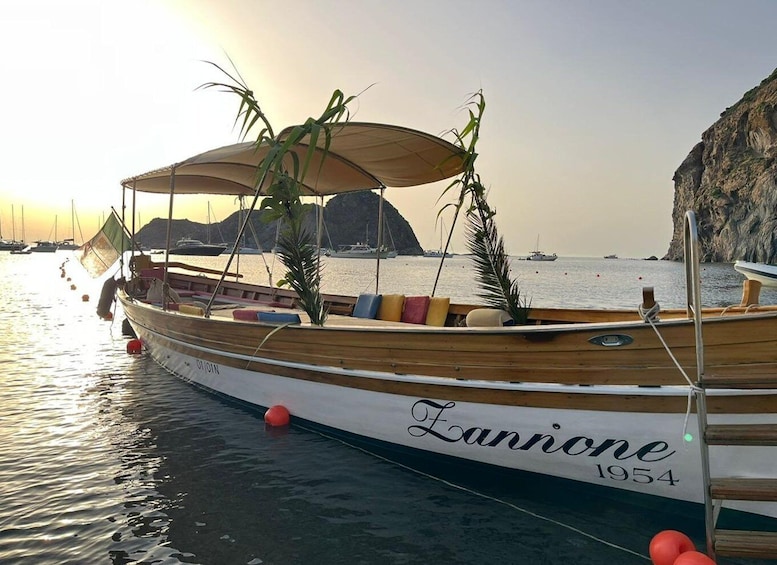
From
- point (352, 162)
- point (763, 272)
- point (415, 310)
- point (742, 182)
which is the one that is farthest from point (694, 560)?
point (742, 182)

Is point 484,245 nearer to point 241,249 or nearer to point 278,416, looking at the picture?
point 278,416

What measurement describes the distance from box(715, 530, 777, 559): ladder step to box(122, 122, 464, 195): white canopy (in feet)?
14.1

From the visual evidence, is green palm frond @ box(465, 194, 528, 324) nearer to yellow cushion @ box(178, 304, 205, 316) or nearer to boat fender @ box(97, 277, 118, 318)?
yellow cushion @ box(178, 304, 205, 316)

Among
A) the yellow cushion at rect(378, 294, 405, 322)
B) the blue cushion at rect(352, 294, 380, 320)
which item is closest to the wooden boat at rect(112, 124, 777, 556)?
the blue cushion at rect(352, 294, 380, 320)

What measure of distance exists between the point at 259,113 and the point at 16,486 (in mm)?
4961

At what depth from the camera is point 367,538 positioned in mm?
4422

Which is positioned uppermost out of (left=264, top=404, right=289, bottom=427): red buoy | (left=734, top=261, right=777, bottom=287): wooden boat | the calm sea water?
(left=734, top=261, right=777, bottom=287): wooden boat

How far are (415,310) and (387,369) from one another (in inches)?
120

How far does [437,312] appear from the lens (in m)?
8.05

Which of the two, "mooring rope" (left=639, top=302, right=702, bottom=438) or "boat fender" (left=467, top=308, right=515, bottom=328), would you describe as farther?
"boat fender" (left=467, top=308, right=515, bottom=328)

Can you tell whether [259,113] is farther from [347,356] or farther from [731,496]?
[731,496]

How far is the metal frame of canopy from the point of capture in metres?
6.79

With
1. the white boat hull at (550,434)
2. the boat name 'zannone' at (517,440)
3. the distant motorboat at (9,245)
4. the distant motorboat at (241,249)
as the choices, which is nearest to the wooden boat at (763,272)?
the distant motorboat at (241,249)

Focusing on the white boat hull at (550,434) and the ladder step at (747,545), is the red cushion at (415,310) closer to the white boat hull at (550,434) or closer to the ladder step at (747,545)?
the white boat hull at (550,434)
